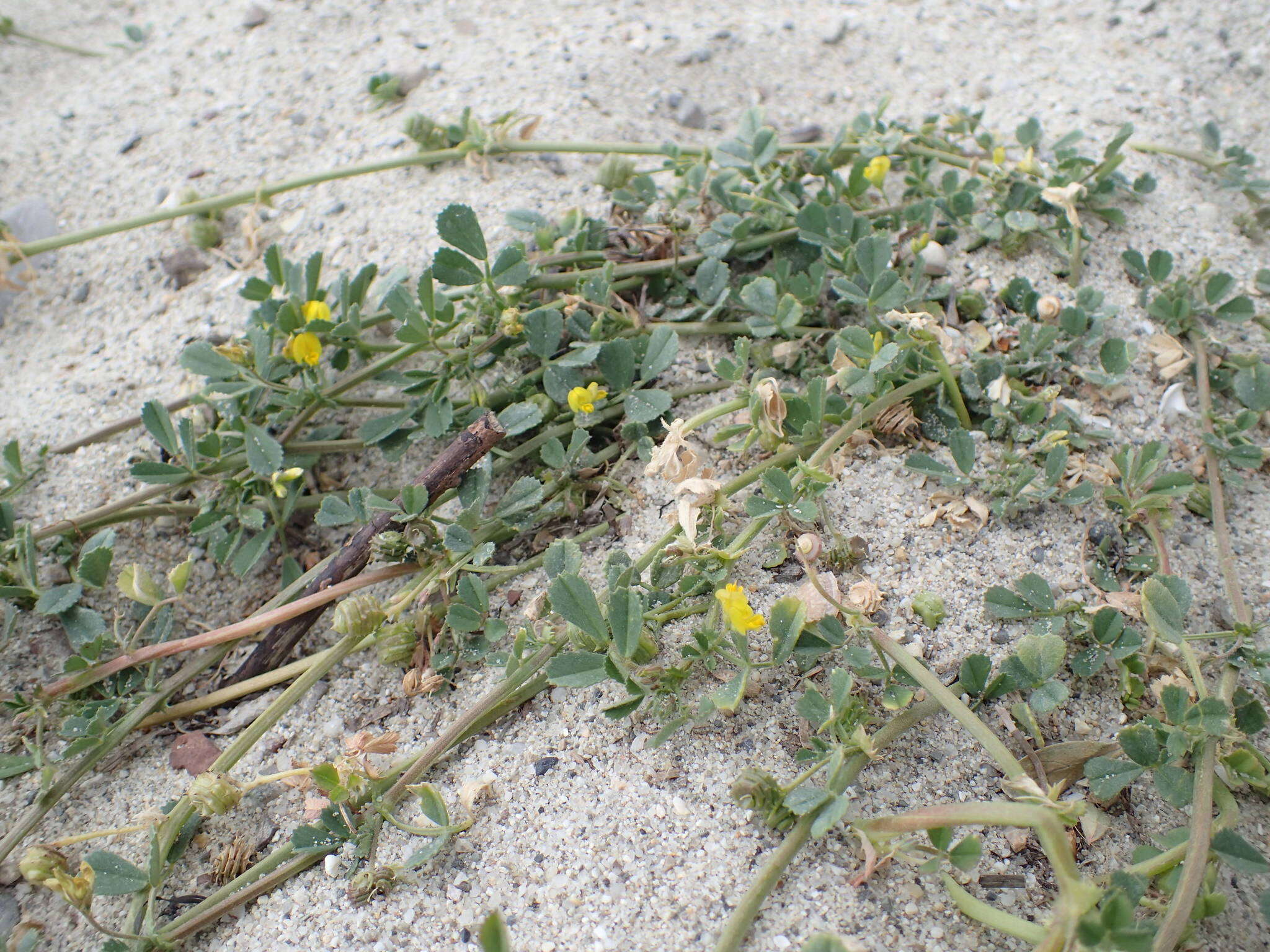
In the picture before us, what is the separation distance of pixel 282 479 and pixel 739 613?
741 millimetres

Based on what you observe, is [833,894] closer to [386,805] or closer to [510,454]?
[386,805]

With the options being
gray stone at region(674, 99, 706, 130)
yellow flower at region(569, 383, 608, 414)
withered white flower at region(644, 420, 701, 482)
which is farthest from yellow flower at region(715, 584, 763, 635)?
gray stone at region(674, 99, 706, 130)

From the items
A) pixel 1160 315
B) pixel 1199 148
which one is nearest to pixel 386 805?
pixel 1160 315

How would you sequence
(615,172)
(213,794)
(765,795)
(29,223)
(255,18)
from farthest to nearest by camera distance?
(255,18) → (29,223) → (615,172) → (213,794) → (765,795)

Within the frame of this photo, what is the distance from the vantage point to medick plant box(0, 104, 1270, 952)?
39.4 inches

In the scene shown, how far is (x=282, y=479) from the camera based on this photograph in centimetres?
133

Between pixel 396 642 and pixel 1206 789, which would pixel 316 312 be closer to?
pixel 396 642

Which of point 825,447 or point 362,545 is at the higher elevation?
point 825,447

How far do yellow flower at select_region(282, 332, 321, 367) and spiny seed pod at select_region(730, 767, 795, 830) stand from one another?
878 millimetres

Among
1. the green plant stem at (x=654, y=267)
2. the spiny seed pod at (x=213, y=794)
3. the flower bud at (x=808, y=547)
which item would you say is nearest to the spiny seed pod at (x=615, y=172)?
the green plant stem at (x=654, y=267)

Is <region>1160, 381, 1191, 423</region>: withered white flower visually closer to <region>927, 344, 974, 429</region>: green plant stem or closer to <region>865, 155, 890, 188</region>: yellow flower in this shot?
<region>927, 344, 974, 429</region>: green plant stem

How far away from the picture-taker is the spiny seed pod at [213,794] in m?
1.07

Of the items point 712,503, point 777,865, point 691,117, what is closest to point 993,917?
point 777,865

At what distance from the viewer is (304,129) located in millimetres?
2002
